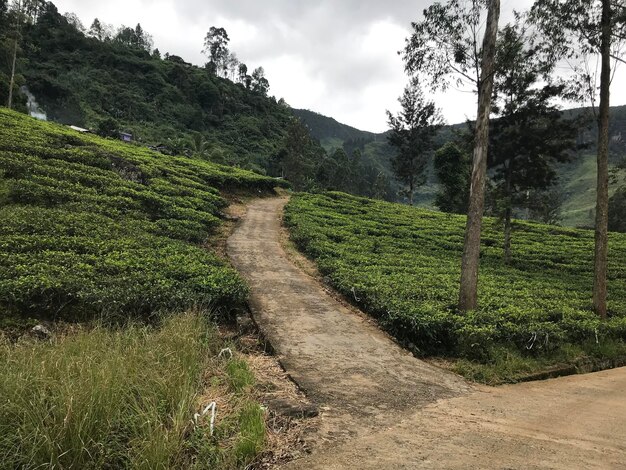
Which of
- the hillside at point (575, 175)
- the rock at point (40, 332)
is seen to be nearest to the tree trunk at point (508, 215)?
the rock at point (40, 332)

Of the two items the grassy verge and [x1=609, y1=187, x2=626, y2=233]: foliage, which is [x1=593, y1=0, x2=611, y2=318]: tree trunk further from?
[x1=609, y1=187, x2=626, y2=233]: foliage

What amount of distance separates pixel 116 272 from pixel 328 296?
518 centimetres

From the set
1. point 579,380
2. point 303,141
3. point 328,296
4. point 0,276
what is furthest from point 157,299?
point 303,141

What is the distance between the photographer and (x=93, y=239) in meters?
10.3

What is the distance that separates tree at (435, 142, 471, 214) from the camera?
40.1m

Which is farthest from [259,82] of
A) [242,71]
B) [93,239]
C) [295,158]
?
[93,239]

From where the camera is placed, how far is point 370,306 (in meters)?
9.62

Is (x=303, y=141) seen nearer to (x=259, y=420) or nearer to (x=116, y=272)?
(x=116, y=272)

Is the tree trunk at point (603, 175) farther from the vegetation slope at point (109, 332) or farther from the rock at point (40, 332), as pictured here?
the rock at point (40, 332)

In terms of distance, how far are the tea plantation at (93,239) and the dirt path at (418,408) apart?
1978 millimetres

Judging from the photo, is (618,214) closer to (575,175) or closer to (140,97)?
(575,175)

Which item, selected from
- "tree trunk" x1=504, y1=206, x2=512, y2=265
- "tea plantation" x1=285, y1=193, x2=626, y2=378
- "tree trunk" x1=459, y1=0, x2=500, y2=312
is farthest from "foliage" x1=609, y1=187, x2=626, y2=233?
"tree trunk" x1=459, y1=0, x2=500, y2=312

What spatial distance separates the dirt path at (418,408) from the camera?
4.02 m

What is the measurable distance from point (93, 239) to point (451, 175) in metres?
36.9
